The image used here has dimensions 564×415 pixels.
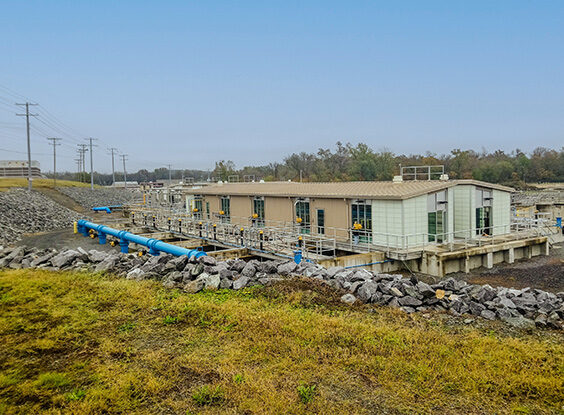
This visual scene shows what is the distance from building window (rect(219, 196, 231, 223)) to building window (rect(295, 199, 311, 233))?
7.44m

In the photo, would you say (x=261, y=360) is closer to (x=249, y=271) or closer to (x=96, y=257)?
(x=249, y=271)

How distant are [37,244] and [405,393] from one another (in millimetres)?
29320

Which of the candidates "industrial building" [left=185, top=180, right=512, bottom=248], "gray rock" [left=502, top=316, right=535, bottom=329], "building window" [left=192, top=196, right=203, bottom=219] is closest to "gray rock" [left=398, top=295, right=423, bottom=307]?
"gray rock" [left=502, top=316, right=535, bottom=329]

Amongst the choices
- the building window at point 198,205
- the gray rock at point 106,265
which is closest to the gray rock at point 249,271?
the gray rock at point 106,265

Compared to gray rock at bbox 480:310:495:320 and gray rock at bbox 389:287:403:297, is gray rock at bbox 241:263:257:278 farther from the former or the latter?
gray rock at bbox 480:310:495:320

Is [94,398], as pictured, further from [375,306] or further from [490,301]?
[490,301]

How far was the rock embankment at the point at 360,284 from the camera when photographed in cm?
875

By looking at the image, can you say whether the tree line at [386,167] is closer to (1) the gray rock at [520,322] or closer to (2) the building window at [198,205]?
(2) the building window at [198,205]

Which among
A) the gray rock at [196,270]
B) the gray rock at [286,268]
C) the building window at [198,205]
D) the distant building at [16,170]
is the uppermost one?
the distant building at [16,170]

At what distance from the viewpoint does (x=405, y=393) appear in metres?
5.45

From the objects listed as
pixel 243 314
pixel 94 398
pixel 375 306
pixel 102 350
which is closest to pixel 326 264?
pixel 375 306

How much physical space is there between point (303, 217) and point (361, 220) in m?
3.92

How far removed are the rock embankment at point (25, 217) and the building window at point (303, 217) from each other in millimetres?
19182

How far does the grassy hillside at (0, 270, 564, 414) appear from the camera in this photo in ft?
17.4
